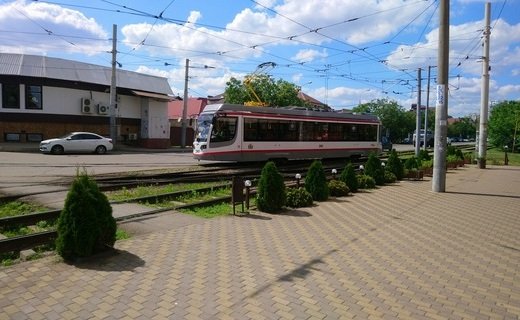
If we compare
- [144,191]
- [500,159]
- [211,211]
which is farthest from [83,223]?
[500,159]

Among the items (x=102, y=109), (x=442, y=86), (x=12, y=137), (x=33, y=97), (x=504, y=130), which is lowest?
(x=12, y=137)

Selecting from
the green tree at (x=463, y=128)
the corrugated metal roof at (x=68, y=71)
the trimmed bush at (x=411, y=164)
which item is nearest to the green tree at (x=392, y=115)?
the green tree at (x=463, y=128)

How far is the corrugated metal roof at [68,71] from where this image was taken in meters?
32.6

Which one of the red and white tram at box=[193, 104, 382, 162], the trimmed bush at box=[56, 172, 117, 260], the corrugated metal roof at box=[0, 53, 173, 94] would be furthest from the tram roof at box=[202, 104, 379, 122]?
the corrugated metal roof at box=[0, 53, 173, 94]

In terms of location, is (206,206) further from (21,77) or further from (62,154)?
(21,77)

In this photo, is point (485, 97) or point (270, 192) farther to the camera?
point (485, 97)

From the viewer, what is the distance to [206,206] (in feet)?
35.2

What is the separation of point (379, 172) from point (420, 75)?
2032 centimetres

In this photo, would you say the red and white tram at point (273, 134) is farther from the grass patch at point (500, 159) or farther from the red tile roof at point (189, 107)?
the red tile roof at point (189, 107)

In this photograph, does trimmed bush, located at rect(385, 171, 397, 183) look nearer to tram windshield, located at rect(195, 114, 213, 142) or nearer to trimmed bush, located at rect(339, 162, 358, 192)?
trimmed bush, located at rect(339, 162, 358, 192)

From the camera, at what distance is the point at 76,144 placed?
2819 cm

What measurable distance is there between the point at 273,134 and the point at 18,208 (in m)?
13.4

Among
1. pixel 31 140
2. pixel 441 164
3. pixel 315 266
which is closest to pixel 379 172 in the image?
pixel 441 164

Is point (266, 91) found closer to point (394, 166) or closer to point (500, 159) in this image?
point (500, 159)
